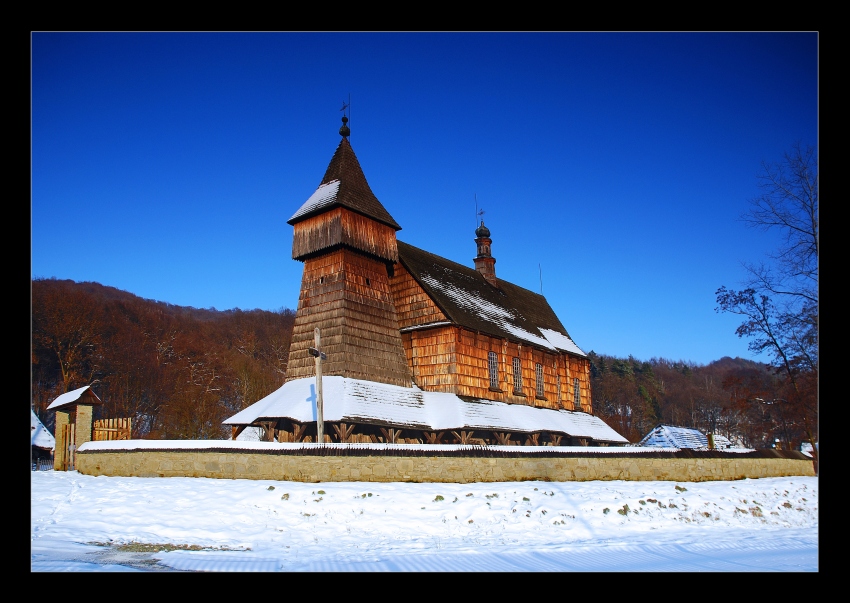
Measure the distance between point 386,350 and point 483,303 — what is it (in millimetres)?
8786

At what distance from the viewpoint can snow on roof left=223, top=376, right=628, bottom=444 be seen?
81.5 ft

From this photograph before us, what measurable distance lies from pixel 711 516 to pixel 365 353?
49.8 feet

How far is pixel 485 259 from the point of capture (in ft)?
140

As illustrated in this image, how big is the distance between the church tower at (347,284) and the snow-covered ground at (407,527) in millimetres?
10831

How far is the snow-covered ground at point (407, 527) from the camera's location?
1084 cm

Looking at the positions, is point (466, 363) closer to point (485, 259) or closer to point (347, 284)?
point (347, 284)

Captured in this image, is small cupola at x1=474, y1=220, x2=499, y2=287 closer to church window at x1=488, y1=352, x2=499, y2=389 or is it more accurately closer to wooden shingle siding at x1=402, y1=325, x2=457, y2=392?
church window at x1=488, y1=352, x2=499, y2=389

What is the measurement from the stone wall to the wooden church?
546 cm

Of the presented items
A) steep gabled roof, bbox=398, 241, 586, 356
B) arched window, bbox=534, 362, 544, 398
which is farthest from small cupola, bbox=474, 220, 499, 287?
arched window, bbox=534, 362, 544, 398

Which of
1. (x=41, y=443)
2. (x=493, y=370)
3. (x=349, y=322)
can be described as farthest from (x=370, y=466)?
(x=41, y=443)

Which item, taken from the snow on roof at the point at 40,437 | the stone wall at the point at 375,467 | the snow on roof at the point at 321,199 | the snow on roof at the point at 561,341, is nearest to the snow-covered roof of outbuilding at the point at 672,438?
the snow on roof at the point at 561,341
